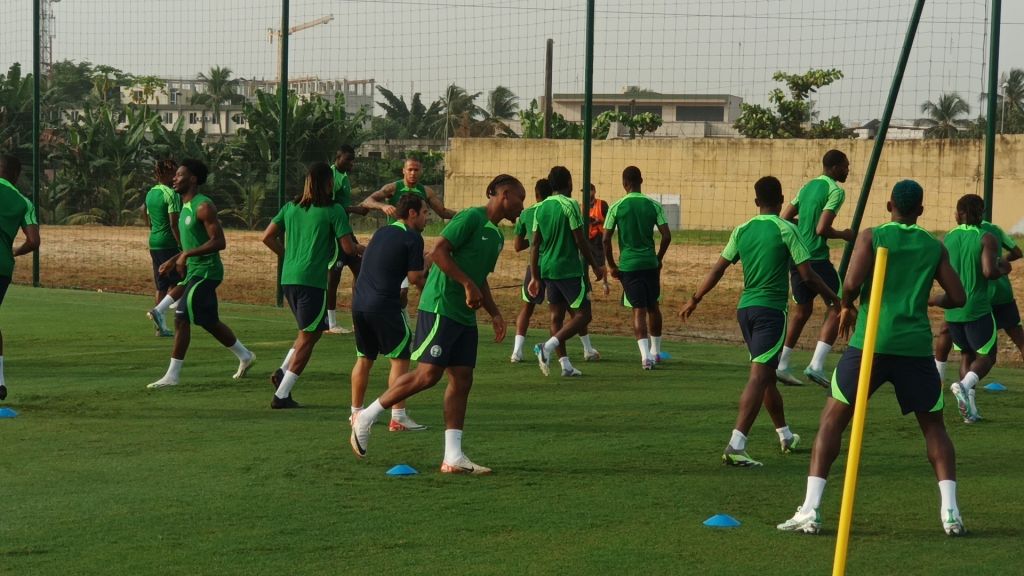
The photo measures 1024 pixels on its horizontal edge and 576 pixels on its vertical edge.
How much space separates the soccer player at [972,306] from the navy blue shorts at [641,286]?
3.65 m

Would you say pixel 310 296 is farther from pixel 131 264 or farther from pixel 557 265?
pixel 131 264

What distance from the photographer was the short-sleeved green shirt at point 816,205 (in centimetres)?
1245

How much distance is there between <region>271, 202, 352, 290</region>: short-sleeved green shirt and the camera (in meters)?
10.9

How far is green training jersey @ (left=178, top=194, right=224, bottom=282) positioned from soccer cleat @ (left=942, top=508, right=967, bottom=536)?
698cm

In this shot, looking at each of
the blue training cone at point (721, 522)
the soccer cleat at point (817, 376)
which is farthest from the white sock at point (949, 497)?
the soccer cleat at point (817, 376)

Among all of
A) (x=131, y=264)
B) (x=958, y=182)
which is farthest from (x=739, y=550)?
(x=958, y=182)

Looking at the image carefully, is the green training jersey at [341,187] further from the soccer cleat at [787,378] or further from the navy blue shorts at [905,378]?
the navy blue shorts at [905,378]

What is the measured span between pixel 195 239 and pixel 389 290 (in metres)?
3.22

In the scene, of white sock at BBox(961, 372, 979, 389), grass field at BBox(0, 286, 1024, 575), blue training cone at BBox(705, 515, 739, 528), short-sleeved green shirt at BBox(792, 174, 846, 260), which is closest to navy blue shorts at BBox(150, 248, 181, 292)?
grass field at BBox(0, 286, 1024, 575)

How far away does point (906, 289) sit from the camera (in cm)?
705

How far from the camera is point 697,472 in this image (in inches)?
339

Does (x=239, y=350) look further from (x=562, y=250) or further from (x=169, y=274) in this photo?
(x=169, y=274)

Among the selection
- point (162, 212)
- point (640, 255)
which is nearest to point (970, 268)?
point (640, 255)

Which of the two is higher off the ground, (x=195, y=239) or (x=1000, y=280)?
(x=195, y=239)
